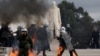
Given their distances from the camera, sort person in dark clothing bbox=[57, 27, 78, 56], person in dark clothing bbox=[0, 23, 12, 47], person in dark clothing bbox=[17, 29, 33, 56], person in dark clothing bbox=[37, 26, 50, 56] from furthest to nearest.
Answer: person in dark clothing bbox=[0, 23, 12, 47] → person in dark clothing bbox=[37, 26, 50, 56] → person in dark clothing bbox=[57, 27, 78, 56] → person in dark clothing bbox=[17, 29, 33, 56]

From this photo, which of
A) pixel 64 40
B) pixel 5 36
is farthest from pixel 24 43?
pixel 5 36

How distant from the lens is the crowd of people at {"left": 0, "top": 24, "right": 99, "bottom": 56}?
19031mm

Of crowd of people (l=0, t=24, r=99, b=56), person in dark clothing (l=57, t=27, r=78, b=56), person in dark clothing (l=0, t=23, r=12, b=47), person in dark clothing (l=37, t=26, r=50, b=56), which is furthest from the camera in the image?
person in dark clothing (l=0, t=23, r=12, b=47)

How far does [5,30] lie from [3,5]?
3.71m

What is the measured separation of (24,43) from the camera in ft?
62.4

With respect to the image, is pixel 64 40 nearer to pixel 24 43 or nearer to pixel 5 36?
pixel 24 43

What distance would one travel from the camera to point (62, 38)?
22031mm

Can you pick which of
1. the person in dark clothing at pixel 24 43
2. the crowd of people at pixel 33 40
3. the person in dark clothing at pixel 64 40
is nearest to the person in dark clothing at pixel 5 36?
the crowd of people at pixel 33 40

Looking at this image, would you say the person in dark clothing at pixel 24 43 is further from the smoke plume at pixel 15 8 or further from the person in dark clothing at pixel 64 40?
the smoke plume at pixel 15 8

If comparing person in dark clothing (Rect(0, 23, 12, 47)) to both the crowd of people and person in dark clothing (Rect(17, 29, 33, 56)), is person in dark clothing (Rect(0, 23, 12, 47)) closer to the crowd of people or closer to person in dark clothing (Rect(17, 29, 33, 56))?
the crowd of people

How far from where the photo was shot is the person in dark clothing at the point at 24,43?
1892 centimetres

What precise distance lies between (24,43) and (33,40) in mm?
6626

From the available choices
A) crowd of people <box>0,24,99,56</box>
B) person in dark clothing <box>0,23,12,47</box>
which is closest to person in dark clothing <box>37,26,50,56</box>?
crowd of people <box>0,24,99,56</box>

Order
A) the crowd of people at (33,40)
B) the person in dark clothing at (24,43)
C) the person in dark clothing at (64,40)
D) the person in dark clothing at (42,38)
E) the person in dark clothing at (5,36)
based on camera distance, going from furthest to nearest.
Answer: the person in dark clothing at (5,36) → the person in dark clothing at (42,38) → the person in dark clothing at (64,40) → the crowd of people at (33,40) → the person in dark clothing at (24,43)
